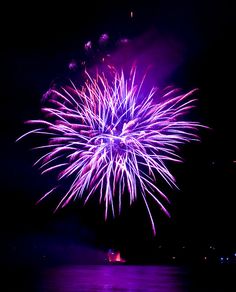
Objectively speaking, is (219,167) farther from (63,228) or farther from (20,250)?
(20,250)

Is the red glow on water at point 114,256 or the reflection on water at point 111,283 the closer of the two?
the reflection on water at point 111,283

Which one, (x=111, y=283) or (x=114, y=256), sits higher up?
(x=114, y=256)

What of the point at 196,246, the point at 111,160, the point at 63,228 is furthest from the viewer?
the point at 196,246

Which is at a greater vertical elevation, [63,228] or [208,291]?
[63,228]

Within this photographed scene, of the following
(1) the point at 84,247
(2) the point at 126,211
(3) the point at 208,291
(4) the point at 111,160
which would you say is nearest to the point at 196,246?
(2) the point at 126,211

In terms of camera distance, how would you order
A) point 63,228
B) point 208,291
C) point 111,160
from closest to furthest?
1. point 208,291
2. point 111,160
3. point 63,228

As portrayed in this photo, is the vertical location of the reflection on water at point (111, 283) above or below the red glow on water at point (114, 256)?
below

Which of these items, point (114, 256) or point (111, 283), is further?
point (114, 256)

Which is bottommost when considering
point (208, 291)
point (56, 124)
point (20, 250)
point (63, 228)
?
point (208, 291)

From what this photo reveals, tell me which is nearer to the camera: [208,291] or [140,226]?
[208,291]

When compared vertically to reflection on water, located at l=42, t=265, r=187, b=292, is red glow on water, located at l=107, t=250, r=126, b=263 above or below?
above

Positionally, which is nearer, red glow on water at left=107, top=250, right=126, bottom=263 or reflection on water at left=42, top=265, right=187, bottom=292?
reflection on water at left=42, top=265, right=187, bottom=292
